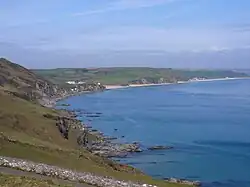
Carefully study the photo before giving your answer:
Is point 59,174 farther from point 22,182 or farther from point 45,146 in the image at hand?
point 45,146

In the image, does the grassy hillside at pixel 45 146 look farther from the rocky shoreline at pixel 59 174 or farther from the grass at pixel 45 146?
the rocky shoreline at pixel 59 174

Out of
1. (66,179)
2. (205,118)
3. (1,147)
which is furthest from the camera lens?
(205,118)

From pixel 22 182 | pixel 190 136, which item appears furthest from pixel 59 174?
pixel 190 136

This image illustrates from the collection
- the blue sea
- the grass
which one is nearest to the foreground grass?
the grass

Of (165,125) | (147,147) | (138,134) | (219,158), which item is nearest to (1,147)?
(219,158)

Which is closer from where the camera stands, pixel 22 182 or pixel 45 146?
pixel 22 182

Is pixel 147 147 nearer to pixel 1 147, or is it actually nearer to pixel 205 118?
pixel 205 118

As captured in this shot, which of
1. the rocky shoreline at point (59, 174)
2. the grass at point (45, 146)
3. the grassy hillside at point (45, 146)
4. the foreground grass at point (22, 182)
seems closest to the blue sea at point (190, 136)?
the grassy hillside at point (45, 146)
